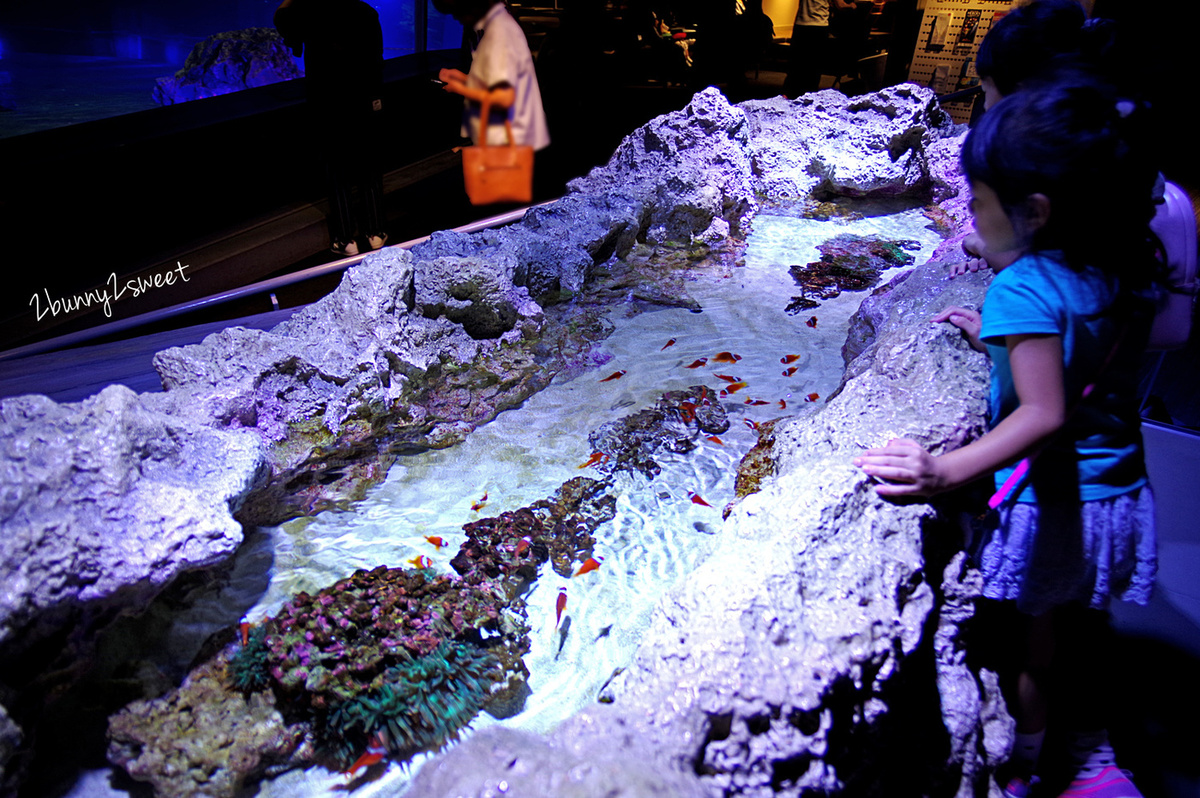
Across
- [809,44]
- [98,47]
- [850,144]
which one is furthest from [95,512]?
[850,144]

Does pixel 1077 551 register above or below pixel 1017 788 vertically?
above

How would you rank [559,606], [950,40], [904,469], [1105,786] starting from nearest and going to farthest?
[904,469] → [1105,786] → [559,606] → [950,40]

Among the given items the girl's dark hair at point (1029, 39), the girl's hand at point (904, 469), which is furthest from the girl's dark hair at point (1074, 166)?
the girl's dark hair at point (1029, 39)

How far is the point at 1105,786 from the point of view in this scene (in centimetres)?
224

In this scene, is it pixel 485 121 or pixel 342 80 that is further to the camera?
pixel 342 80

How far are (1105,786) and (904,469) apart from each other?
4.73 ft

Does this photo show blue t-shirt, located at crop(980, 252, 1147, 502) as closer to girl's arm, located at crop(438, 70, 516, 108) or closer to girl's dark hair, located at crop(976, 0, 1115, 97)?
girl's arm, located at crop(438, 70, 516, 108)

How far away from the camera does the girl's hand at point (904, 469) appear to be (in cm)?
188

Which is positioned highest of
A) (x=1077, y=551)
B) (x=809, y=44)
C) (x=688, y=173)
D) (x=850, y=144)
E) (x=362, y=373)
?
(x=809, y=44)

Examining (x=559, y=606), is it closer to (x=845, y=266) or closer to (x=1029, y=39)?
(x=1029, y=39)

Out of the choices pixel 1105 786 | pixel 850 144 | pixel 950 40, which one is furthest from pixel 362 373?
pixel 950 40

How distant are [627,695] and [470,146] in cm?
142

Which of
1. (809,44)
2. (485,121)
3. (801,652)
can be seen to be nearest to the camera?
(485,121)

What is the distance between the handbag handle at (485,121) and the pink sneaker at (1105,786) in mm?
2824
